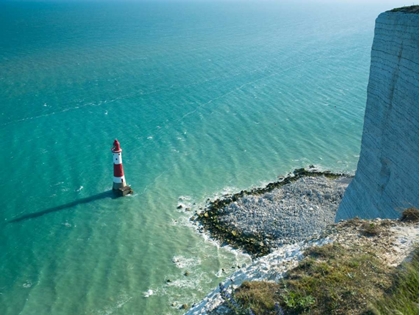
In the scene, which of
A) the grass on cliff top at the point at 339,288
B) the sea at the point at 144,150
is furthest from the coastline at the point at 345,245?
the sea at the point at 144,150

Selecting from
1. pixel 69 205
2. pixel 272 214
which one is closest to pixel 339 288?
pixel 272 214

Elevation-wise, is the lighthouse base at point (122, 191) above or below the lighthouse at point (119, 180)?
below

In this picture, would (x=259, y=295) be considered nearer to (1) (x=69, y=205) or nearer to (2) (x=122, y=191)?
(2) (x=122, y=191)

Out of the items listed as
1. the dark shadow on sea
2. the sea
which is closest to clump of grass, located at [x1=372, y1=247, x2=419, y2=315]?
the sea

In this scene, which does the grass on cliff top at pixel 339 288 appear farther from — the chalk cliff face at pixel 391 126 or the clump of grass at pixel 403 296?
the chalk cliff face at pixel 391 126

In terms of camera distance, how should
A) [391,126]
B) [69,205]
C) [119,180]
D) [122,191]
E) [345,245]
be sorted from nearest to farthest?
1. [345,245]
2. [391,126]
3. [69,205]
4. [119,180]
5. [122,191]

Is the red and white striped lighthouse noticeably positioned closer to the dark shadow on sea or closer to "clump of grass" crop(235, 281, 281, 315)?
the dark shadow on sea

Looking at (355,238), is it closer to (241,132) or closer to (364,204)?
(364,204)

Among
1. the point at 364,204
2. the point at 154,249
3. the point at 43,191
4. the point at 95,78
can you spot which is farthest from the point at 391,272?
the point at 95,78
